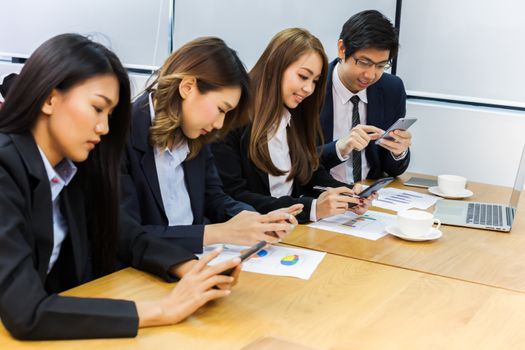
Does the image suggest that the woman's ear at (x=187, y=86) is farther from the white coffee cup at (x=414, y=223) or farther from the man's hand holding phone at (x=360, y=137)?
the man's hand holding phone at (x=360, y=137)

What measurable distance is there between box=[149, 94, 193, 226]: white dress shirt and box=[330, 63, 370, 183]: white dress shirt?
1.21 m

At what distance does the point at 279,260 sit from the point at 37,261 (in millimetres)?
638

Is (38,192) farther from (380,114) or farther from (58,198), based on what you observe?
(380,114)

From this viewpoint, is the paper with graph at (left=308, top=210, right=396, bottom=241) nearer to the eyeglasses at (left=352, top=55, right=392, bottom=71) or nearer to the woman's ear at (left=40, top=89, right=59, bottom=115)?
the eyeglasses at (left=352, top=55, right=392, bottom=71)

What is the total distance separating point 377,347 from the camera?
134 cm

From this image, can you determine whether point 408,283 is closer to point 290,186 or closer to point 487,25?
point 290,186

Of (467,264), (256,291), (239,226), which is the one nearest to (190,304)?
(256,291)

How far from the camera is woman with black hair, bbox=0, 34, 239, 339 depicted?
126 cm

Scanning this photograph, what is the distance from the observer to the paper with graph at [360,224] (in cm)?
220

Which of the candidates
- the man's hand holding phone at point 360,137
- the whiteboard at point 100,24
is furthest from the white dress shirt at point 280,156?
the whiteboard at point 100,24

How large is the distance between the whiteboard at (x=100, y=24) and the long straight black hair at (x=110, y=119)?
3116mm

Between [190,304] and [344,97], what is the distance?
203 centimetres

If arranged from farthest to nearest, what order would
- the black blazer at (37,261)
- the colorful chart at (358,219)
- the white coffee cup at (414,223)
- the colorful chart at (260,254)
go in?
1. the colorful chart at (358,219)
2. the white coffee cup at (414,223)
3. the colorful chart at (260,254)
4. the black blazer at (37,261)

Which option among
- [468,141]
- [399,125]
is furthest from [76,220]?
[468,141]
